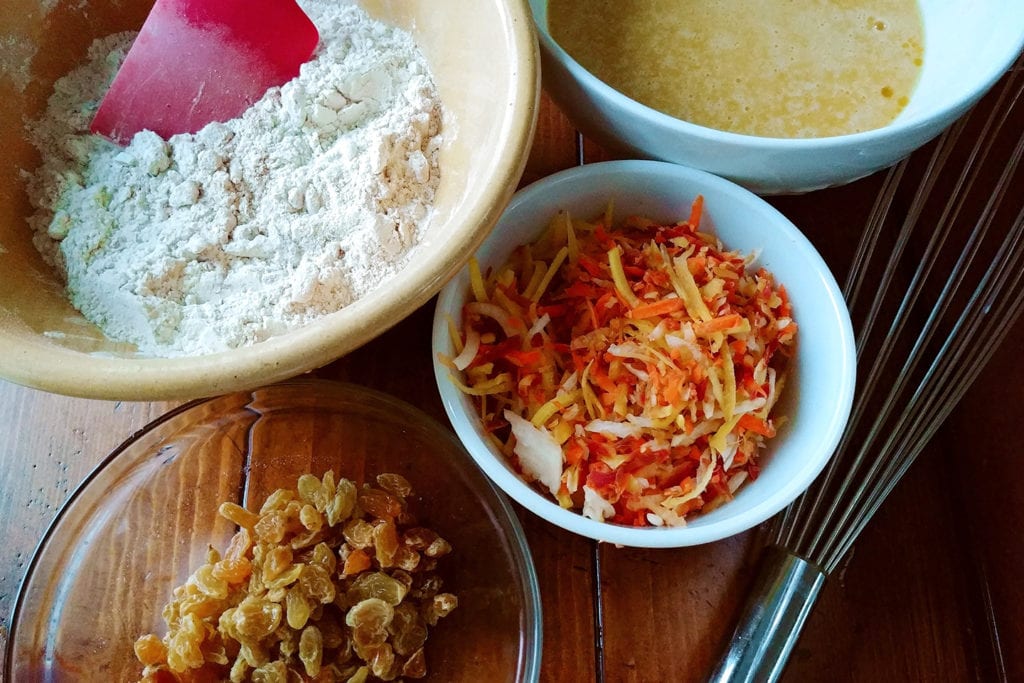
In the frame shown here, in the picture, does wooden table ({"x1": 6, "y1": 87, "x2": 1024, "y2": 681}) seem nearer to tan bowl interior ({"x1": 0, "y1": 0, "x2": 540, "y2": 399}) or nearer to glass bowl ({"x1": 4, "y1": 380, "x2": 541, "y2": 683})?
glass bowl ({"x1": 4, "y1": 380, "x2": 541, "y2": 683})

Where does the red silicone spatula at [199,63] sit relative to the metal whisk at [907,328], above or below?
above

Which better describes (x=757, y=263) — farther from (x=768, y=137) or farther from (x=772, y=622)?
(x=772, y=622)

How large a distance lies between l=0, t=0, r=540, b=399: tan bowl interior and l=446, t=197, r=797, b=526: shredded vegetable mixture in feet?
0.42

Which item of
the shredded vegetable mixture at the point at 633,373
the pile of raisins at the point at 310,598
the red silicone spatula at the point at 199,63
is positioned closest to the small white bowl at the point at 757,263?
the shredded vegetable mixture at the point at 633,373

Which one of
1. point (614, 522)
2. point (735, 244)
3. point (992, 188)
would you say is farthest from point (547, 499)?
point (992, 188)

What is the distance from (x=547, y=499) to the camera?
28.4 inches

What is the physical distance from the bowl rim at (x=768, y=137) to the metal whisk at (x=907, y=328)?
5.8 inches

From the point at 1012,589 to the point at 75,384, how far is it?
83cm

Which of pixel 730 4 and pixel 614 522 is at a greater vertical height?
pixel 730 4

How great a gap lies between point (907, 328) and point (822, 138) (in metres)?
0.27

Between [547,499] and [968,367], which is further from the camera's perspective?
[968,367]

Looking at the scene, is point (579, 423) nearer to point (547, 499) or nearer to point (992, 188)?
point (547, 499)

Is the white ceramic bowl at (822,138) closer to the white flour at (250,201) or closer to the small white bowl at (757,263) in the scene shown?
the small white bowl at (757,263)

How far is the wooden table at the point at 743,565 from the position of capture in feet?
2.55
